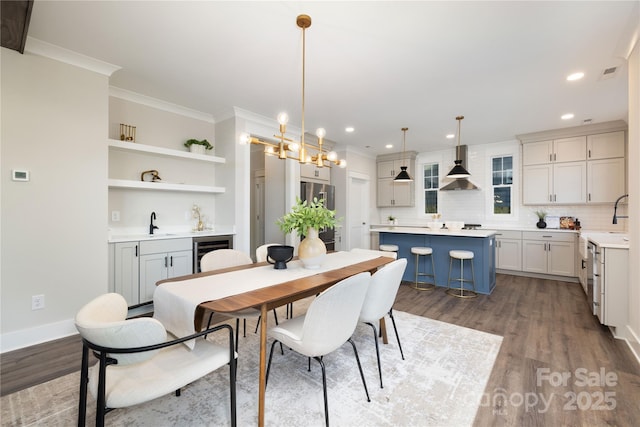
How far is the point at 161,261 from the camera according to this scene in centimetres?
326

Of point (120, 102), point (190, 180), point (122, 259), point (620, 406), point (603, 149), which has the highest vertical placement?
point (120, 102)

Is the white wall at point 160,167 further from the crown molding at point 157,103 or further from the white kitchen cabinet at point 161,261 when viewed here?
the white kitchen cabinet at point 161,261

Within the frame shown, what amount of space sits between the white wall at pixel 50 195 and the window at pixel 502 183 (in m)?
6.62

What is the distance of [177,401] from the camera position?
1.74m

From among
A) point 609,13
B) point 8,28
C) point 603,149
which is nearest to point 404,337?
point 609,13

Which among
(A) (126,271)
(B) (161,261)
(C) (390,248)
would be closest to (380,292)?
(B) (161,261)

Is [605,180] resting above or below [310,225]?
above

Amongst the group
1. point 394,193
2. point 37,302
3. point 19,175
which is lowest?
point 37,302

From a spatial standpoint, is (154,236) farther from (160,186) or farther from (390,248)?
(390,248)

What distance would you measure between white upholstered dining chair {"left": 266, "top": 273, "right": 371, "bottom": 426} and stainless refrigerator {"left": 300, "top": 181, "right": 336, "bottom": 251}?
10.8ft

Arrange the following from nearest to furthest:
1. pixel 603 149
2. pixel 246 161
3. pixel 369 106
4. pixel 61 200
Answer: pixel 61 200, pixel 369 106, pixel 246 161, pixel 603 149

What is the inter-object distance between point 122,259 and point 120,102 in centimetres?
193

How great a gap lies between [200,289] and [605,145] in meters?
6.29

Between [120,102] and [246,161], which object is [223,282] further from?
[120,102]
